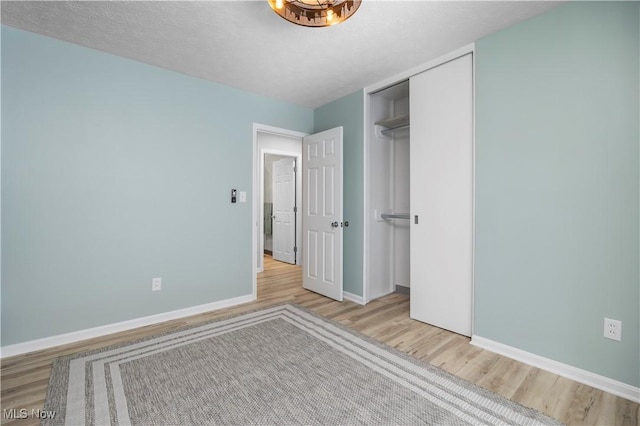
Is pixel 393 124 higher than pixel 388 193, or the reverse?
pixel 393 124

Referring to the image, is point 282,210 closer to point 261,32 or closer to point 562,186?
point 261,32

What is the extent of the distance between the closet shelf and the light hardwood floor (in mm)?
2095

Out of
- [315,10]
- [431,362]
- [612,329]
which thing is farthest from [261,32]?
[612,329]

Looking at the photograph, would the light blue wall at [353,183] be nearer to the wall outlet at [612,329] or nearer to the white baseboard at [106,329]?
the white baseboard at [106,329]

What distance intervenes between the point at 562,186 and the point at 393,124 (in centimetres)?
193

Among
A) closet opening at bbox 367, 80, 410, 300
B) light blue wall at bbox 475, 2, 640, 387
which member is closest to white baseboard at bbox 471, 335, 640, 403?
light blue wall at bbox 475, 2, 640, 387

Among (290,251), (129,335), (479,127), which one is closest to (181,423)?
(129,335)

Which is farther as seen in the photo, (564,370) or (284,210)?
(284,210)

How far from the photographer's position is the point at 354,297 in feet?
11.7

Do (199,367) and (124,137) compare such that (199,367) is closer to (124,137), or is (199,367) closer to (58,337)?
(58,337)

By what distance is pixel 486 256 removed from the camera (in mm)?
2389

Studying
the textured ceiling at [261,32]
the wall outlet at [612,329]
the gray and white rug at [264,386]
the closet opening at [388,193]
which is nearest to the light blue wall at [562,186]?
the wall outlet at [612,329]

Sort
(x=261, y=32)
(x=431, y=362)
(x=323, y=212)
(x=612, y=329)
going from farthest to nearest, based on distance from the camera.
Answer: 1. (x=323, y=212)
2. (x=261, y=32)
3. (x=431, y=362)
4. (x=612, y=329)

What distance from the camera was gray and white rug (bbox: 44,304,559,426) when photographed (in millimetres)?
1601
